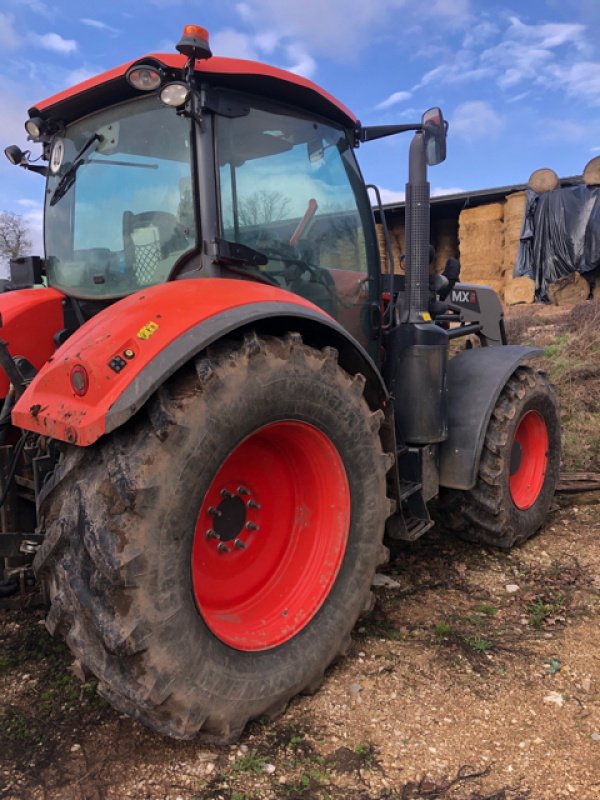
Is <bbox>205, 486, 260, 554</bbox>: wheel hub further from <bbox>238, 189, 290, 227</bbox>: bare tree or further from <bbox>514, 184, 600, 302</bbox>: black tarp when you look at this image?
<bbox>514, 184, 600, 302</bbox>: black tarp

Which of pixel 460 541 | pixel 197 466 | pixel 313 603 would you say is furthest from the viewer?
pixel 460 541

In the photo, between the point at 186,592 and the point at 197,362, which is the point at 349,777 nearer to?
the point at 186,592

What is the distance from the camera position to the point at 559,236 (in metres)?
12.1

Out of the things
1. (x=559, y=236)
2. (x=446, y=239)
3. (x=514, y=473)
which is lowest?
(x=514, y=473)

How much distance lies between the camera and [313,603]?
2.50 metres

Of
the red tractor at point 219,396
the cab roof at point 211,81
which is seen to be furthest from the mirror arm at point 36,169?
the cab roof at point 211,81

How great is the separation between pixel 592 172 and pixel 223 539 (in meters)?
12.1

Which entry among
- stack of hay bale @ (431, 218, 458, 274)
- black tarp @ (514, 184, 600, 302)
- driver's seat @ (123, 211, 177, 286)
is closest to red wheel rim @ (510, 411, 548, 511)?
driver's seat @ (123, 211, 177, 286)

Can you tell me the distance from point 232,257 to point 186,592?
1.31m

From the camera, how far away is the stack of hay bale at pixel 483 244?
1380 centimetres

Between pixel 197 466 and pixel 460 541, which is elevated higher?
pixel 197 466

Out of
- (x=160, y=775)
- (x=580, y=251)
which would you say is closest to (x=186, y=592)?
(x=160, y=775)

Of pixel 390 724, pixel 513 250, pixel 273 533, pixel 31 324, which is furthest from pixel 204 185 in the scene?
pixel 513 250

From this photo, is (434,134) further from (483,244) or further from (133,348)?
(483,244)
